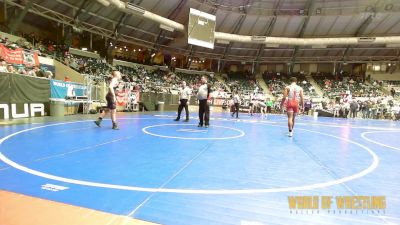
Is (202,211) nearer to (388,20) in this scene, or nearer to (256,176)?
(256,176)

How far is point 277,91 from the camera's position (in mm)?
36312

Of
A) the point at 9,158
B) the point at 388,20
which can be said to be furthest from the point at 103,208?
the point at 388,20

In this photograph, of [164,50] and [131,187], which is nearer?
[131,187]

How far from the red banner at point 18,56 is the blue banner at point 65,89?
362 cm

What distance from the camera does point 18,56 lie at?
48.6 feet

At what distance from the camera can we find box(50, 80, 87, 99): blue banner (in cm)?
1263

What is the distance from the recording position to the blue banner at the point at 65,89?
497 inches

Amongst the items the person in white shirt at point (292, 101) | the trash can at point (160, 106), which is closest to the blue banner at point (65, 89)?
the trash can at point (160, 106)

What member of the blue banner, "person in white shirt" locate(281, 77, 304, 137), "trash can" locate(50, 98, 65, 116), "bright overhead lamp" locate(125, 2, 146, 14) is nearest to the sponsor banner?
the blue banner

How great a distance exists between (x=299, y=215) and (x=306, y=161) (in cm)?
238

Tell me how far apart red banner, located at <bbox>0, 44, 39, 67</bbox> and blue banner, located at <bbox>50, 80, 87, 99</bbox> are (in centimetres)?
362

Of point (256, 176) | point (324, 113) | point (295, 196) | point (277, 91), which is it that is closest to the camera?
point (295, 196)

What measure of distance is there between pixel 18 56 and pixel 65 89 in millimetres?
4180

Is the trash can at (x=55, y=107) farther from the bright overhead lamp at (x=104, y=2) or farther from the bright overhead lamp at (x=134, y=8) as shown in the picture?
the bright overhead lamp at (x=134, y=8)
